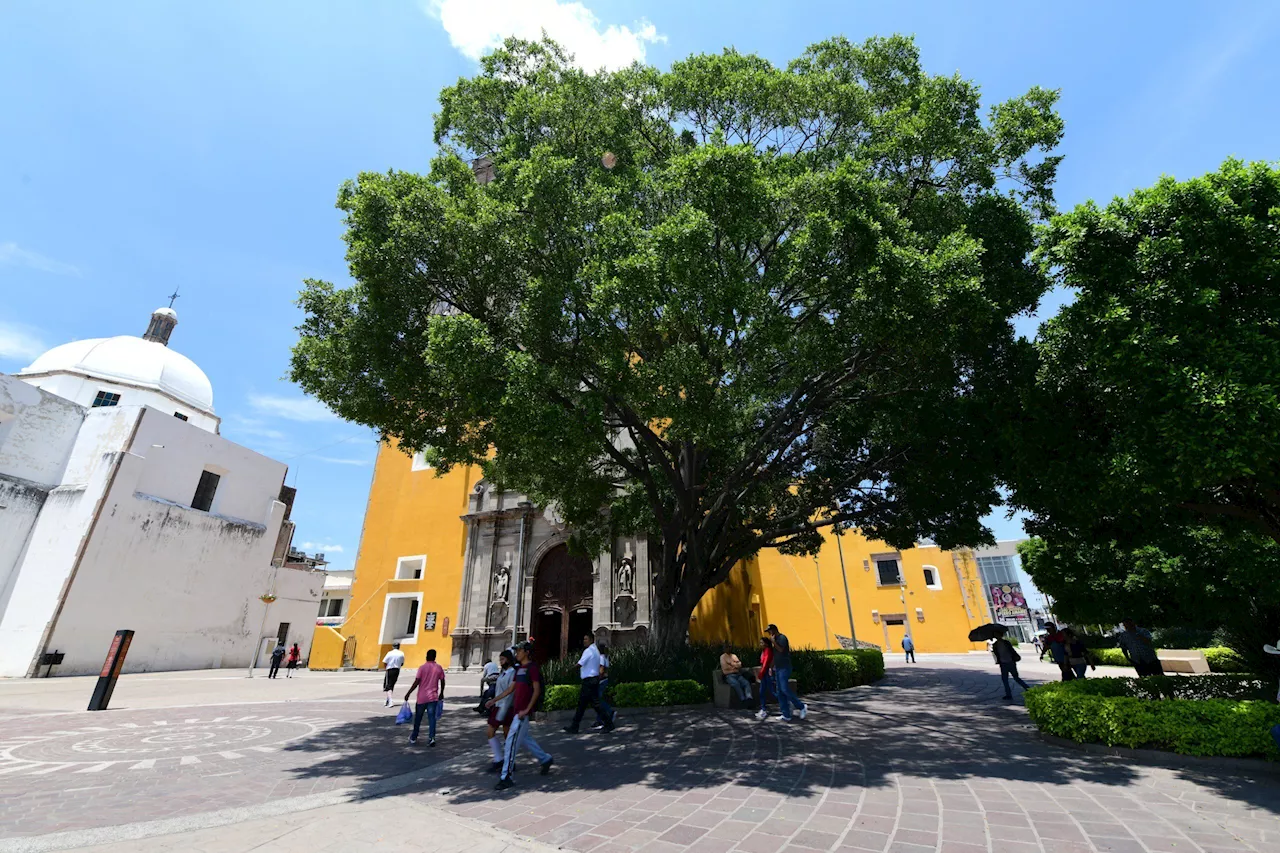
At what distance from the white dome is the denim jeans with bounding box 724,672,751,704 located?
35634 millimetres

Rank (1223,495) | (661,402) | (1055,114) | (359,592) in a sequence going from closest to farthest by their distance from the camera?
(1223,495)
(661,402)
(1055,114)
(359,592)

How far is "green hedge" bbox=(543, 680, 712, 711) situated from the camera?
432 inches

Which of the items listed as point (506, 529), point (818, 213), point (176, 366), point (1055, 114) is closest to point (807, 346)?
point (818, 213)

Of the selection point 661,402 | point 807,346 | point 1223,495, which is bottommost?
point 1223,495

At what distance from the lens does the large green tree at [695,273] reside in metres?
8.56

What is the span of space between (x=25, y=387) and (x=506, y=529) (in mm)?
19419

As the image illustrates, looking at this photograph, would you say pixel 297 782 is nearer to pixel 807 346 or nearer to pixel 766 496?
pixel 807 346

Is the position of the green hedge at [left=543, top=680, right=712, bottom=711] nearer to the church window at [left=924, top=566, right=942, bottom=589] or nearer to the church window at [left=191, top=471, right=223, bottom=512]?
the church window at [left=191, top=471, right=223, bottom=512]

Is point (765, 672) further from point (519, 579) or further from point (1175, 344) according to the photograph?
point (519, 579)

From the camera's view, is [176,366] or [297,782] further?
[176,366]

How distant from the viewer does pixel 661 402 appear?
8.99m

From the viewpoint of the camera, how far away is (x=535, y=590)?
20.9 m

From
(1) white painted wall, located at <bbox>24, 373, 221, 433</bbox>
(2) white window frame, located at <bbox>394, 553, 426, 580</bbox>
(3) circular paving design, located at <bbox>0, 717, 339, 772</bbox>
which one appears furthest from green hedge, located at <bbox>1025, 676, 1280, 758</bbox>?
(1) white painted wall, located at <bbox>24, 373, 221, 433</bbox>

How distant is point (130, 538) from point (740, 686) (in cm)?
2363
